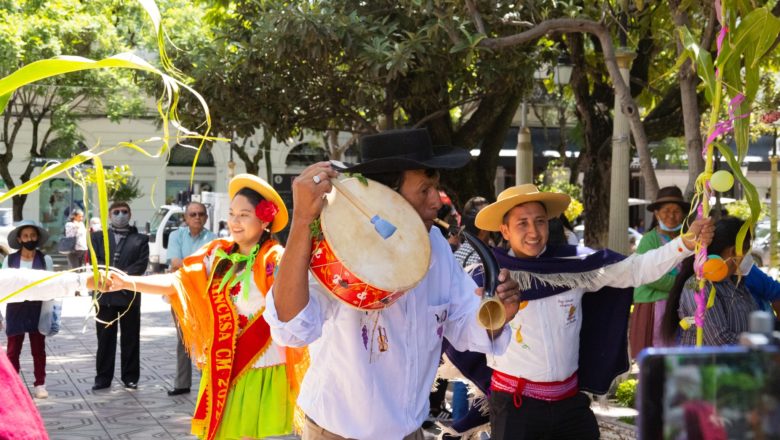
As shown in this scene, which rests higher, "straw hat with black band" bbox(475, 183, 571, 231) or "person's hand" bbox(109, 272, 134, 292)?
"straw hat with black band" bbox(475, 183, 571, 231)

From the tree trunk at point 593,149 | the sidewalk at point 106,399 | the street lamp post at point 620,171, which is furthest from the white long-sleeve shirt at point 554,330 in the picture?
the tree trunk at point 593,149

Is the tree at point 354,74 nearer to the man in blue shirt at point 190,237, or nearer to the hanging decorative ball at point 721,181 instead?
the man in blue shirt at point 190,237

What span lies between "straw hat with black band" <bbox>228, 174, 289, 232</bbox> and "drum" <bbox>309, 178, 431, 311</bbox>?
243 centimetres

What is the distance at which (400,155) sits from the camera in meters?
3.57

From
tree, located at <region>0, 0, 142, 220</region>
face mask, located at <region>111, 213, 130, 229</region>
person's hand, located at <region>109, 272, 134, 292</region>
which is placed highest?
tree, located at <region>0, 0, 142, 220</region>

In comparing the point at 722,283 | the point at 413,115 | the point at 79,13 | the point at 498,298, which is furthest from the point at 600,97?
the point at 79,13

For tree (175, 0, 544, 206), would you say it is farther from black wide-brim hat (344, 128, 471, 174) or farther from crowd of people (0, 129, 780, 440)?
black wide-brim hat (344, 128, 471, 174)

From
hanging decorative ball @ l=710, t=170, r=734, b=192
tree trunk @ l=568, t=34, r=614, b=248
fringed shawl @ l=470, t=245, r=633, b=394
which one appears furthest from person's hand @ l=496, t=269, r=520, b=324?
tree trunk @ l=568, t=34, r=614, b=248

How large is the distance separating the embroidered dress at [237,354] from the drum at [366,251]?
2.45m

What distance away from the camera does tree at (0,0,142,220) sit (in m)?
24.1

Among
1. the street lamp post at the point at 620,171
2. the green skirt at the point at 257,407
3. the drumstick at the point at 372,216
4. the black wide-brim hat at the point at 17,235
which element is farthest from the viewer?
the street lamp post at the point at 620,171

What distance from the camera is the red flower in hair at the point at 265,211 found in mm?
5902

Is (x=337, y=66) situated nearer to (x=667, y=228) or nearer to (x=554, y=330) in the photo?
(x=667, y=228)

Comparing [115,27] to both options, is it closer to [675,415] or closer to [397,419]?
[397,419]
